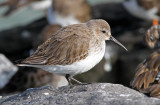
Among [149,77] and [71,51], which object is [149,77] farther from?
[71,51]

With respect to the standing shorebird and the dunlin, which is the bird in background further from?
the standing shorebird

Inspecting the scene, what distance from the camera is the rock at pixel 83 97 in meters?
4.85

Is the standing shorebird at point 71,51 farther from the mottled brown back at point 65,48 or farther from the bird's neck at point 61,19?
the bird's neck at point 61,19

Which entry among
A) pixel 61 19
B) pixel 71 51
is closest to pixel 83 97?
pixel 71 51

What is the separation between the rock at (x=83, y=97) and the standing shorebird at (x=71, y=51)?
0.26 meters

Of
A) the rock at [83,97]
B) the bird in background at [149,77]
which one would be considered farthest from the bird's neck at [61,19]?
the rock at [83,97]

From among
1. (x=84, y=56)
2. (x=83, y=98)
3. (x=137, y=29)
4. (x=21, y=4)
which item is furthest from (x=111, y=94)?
(x=21, y=4)

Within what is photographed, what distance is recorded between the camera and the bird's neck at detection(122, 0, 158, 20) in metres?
11.9

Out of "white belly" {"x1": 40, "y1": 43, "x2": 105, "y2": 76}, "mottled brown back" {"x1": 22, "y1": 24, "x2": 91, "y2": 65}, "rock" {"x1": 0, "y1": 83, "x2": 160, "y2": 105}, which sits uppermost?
"mottled brown back" {"x1": 22, "y1": 24, "x2": 91, "y2": 65}

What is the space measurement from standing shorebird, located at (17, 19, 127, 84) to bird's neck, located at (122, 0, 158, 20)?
6136 millimetres

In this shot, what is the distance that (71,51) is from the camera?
5.76 meters

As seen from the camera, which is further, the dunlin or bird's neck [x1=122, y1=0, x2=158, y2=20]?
bird's neck [x1=122, y1=0, x2=158, y2=20]

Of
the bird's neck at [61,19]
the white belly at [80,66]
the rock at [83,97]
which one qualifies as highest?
the bird's neck at [61,19]

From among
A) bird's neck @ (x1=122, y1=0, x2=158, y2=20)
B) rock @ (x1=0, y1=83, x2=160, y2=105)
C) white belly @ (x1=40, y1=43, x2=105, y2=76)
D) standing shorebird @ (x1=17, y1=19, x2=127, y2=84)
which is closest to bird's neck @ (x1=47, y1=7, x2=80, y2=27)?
bird's neck @ (x1=122, y1=0, x2=158, y2=20)
